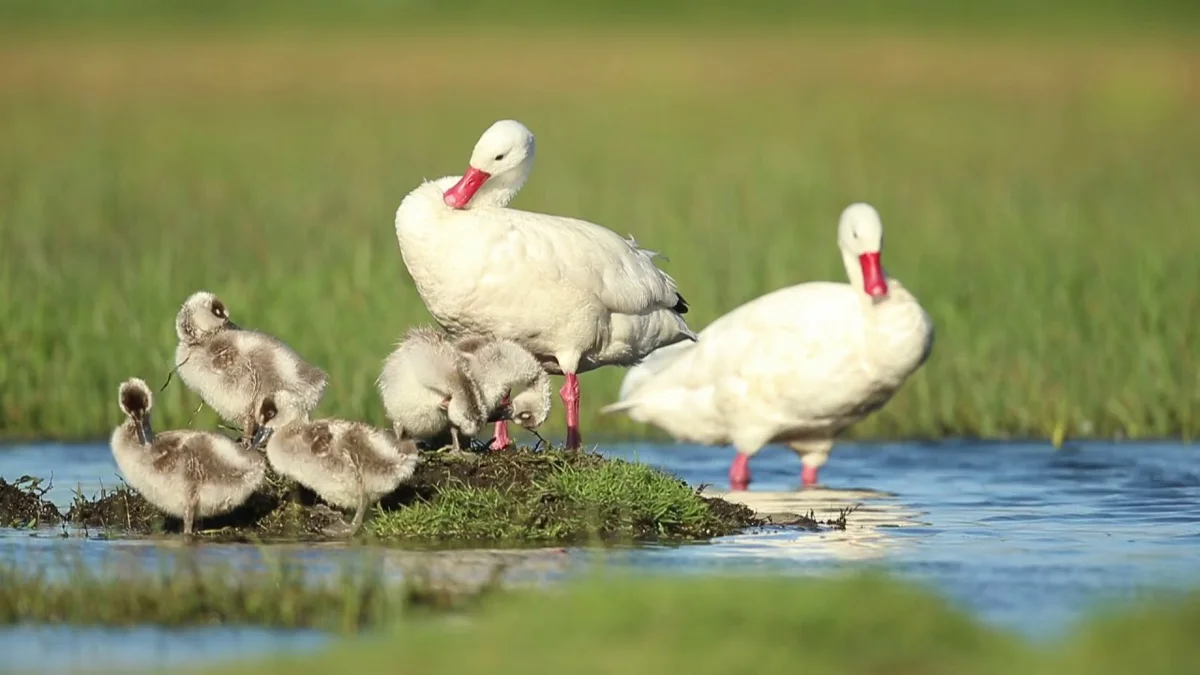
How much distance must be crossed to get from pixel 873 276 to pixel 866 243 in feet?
0.99

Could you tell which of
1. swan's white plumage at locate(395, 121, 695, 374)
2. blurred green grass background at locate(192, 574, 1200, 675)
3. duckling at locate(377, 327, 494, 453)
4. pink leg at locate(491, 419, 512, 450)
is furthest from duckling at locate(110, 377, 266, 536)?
blurred green grass background at locate(192, 574, 1200, 675)

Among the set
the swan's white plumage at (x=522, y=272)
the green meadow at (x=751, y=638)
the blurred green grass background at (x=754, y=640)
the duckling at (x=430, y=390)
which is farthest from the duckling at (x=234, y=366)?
the blurred green grass background at (x=754, y=640)

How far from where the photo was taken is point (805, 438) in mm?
11984

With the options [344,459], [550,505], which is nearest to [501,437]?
[550,505]

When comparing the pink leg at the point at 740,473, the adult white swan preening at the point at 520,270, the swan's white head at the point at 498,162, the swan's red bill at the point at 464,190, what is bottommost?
the pink leg at the point at 740,473

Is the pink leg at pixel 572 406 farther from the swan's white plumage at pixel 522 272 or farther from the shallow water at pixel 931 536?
the shallow water at pixel 931 536

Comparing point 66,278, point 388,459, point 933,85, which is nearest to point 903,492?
point 388,459

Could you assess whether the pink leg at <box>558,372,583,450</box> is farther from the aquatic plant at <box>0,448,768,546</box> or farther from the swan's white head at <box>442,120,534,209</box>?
the aquatic plant at <box>0,448,768,546</box>

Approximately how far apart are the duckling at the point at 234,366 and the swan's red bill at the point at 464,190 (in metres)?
1.23

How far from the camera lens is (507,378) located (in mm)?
9625

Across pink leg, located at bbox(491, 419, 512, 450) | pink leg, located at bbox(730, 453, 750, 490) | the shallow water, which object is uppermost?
pink leg, located at bbox(491, 419, 512, 450)

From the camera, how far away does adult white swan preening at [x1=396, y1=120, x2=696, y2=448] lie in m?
10.1

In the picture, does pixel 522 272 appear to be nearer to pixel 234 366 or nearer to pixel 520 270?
pixel 520 270

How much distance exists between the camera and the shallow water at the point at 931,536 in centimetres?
754
